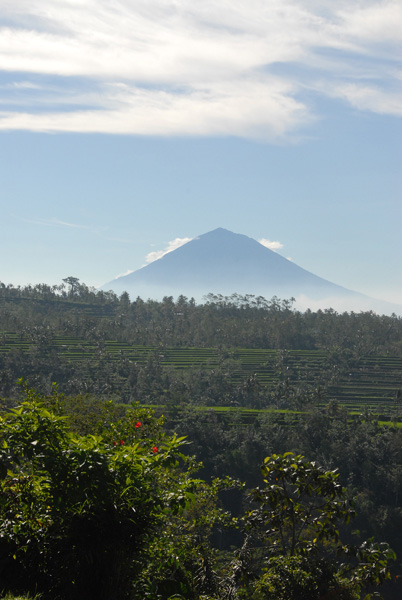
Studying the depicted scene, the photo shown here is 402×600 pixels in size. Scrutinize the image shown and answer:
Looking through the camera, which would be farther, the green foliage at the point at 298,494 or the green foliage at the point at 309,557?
the green foliage at the point at 298,494

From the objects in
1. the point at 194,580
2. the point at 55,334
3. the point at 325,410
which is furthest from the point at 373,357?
the point at 194,580

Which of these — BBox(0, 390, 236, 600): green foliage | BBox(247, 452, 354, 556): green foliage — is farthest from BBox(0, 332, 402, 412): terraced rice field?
BBox(0, 390, 236, 600): green foliage

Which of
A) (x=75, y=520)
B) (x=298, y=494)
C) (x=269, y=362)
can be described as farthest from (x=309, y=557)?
(x=269, y=362)

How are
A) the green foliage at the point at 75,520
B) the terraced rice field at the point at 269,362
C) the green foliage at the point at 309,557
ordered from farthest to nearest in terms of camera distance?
the terraced rice field at the point at 269,362, the green foliage at the point at 309,557, the green foliage at the point at 75,520

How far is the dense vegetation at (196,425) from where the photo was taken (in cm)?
552

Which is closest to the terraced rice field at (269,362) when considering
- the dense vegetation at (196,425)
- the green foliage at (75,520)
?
the dense vegetation at (196,425)

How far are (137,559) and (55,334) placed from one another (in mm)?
90836

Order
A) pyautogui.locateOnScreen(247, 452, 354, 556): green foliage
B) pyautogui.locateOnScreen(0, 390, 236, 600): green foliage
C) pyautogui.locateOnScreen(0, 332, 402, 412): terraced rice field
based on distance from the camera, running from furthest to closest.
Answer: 1. pyautogui.locateOnScreen(0, 332, 402, 412): terraced rice field
2. pyautogui.locateOnScreen(247, 452, 354, 556): green foliage
3. pyautogui.locateOnScreen(0, 390, 236, 600): green foliage

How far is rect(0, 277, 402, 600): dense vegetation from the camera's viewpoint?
5523 mm

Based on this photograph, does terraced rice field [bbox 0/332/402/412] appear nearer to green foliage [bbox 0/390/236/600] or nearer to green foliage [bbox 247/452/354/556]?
green foliage [bbox 247/452/354/556]

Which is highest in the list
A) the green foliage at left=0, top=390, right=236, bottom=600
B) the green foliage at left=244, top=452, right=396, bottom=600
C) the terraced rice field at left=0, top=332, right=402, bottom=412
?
the green foliage at left=0, top=390, right=236, bottom=600

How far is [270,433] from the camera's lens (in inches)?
2196

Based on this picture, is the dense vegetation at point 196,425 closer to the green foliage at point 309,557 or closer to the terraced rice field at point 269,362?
the green foliage at point 309,557

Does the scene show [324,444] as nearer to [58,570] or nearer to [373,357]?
[373,357]
